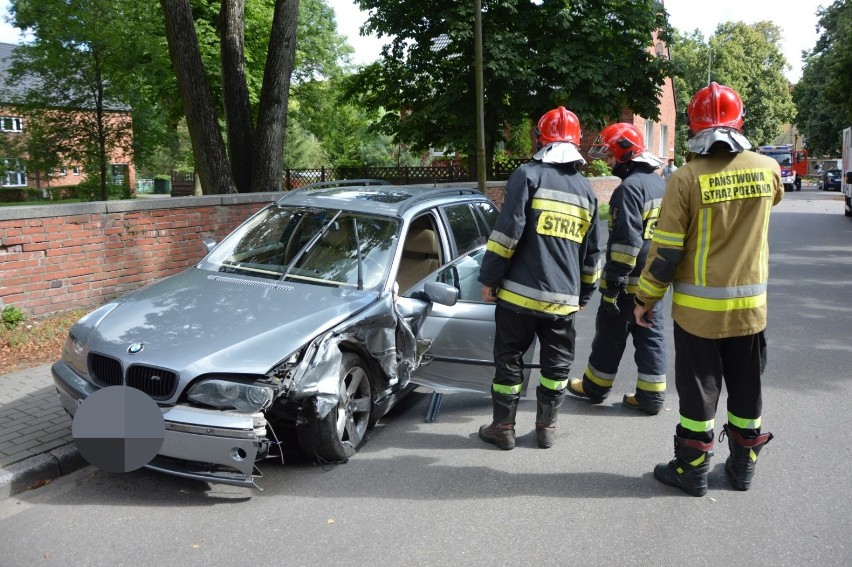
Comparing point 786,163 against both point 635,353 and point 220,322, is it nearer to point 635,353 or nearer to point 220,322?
point 635,353

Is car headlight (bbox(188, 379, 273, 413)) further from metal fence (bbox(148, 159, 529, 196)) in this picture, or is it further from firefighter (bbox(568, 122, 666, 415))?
metal fence (bbox(148, 159, 529, 196))

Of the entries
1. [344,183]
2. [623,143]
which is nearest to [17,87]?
[344,183]

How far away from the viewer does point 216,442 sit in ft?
12.0

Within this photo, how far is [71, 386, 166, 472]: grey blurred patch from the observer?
3701mm

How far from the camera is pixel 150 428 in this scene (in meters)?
3.70

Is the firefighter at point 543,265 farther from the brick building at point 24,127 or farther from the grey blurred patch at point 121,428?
the brick building at point 24,127

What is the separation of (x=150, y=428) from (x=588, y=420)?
2996mm

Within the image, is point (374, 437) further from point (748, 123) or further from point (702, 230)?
point (748, 123)

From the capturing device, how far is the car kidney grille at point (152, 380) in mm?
3807

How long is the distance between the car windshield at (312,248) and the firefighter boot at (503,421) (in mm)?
1098

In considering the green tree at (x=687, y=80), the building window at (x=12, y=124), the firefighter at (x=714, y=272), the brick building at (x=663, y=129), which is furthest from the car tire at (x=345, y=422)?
the green tree at (x=687, y=80)

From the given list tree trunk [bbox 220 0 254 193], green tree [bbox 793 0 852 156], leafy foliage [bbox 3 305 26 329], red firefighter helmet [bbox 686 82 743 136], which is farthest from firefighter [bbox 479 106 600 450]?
green tree [bbox 793 0 852 156]

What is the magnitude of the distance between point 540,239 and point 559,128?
717mm

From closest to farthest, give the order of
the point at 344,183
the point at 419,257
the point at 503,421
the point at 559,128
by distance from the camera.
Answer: the point at 559,128
the point at 503,421
the point at 419,257
the point at 344,183
